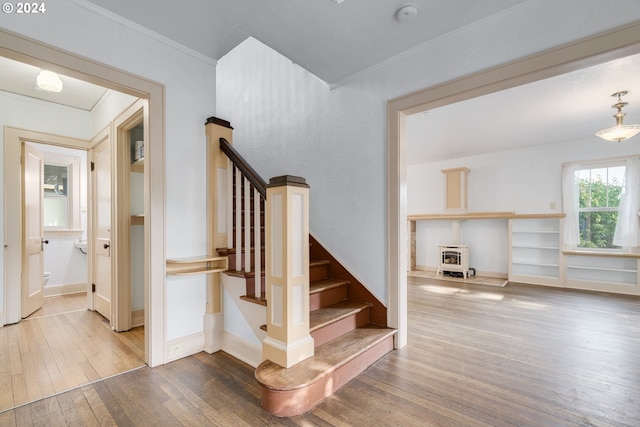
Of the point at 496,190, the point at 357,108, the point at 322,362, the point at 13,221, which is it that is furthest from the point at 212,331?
the point at 496,190

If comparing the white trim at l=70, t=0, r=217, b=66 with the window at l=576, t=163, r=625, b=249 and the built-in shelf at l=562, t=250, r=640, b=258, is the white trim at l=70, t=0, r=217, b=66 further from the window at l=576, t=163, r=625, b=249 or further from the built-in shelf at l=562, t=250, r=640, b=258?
the window at l=576, t=163, r=625, b=249

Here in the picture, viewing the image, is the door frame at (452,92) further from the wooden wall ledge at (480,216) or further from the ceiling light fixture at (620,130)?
the wooden wall ledge at (480,216)

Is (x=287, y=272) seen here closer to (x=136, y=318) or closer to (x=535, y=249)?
(x=136, y=318)

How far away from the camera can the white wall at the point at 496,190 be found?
5.23m

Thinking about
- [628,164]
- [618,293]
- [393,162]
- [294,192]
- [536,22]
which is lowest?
[618,293]

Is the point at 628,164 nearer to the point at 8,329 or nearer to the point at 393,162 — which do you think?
the point at 393,162

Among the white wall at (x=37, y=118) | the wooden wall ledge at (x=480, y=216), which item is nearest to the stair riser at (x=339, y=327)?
the white wall at (x=37, y=118)

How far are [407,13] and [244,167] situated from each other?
1.65m

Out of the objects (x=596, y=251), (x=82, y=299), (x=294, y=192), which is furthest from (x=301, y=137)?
(x=596, y=251)

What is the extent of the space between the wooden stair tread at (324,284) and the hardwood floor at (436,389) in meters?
0.72

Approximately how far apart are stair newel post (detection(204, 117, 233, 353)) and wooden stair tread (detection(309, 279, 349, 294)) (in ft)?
2.74

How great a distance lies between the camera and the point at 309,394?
1666 millimetres

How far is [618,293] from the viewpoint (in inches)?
180

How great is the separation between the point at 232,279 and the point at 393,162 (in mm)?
1734
